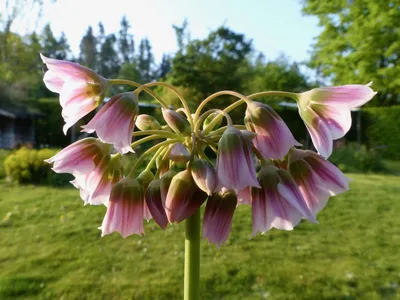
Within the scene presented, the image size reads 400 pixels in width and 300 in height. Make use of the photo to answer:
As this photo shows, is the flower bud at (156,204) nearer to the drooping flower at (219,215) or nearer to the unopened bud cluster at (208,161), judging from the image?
the unopened bud cluster at (208,161)

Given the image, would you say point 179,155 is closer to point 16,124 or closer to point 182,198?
Answer: point 182,198

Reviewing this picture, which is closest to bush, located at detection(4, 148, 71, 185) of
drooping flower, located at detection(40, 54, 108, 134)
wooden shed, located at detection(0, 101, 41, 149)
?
drooping flower, located at detection(40, 54, 108, 134)

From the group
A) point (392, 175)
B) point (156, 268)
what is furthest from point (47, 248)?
point (392, 175)

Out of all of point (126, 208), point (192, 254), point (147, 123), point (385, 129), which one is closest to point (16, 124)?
point (385, 129)

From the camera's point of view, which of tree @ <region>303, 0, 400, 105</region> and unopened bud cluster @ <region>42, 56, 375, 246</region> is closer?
unopened bud cluster @ <region>42, 56, 375, 246</region>

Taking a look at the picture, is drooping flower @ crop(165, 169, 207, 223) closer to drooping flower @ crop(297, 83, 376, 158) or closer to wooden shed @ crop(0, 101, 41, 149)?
→ drooping flower @ crop(297, 83, 376, 158)

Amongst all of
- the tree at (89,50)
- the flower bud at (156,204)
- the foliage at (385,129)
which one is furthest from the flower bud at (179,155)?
the tree at (89,50)
